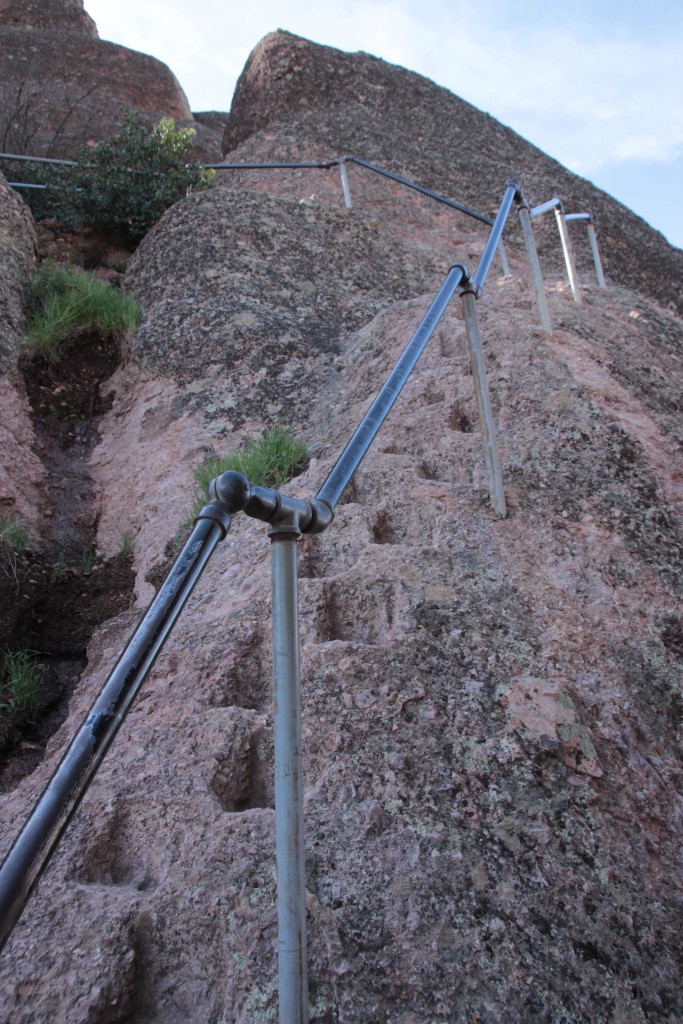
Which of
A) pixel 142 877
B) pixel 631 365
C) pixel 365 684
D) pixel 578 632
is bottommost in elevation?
pixel 142 877

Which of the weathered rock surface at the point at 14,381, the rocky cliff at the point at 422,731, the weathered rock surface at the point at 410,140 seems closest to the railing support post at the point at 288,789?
the rocky cliff at the point at 422,731

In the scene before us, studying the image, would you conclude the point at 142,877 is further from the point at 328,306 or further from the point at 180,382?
the point at 328,306

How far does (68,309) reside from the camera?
446cm

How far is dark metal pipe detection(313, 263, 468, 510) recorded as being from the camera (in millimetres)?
1530

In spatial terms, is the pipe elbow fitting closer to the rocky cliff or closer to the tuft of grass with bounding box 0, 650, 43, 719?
the rocky cliff

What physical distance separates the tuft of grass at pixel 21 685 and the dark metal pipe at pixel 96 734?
1676mm

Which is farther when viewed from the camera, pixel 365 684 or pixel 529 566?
pixel 529 566

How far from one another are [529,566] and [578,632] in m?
0.30

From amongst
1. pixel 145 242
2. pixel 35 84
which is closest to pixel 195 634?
pixel 145 242

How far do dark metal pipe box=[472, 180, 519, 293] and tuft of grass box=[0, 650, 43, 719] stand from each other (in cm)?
196

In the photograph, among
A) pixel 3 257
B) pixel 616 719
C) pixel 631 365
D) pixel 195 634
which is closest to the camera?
pixel 616 719

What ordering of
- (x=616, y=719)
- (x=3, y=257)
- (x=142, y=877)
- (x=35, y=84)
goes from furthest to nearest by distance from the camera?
(x=35, y=84) → (x=3, y=257) → (x=616, y=719) → (x=142, y=877)

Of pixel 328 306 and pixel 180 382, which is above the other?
pixel 328 306

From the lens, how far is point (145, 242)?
5.49 m
